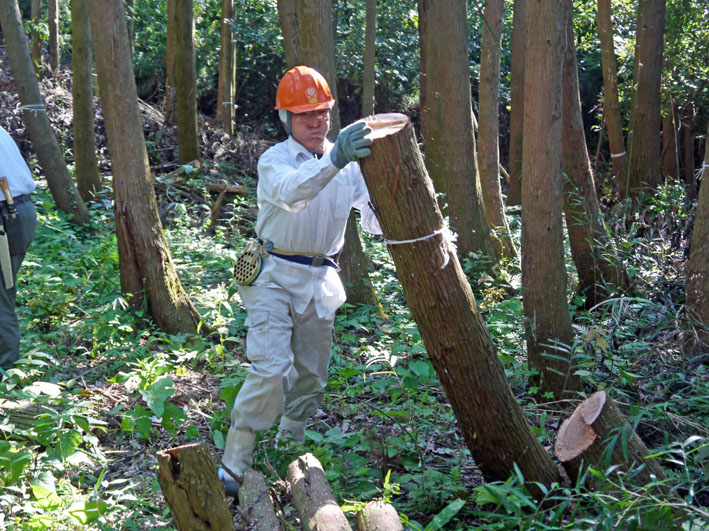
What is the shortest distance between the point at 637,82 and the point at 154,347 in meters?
7.48

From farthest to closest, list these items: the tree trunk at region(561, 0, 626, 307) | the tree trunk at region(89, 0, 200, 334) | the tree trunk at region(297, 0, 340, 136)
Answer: the tree trunk at region(561, 0, 626, 307) < the tree trunk at region(297, 0, 340, 136) < the tree trunk at region(89, 0, 200, 334)

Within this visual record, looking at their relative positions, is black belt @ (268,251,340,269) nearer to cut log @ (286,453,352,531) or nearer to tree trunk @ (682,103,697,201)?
cut log @ (286,453,352,531)

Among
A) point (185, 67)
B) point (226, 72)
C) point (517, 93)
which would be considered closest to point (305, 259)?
point (185, 67)

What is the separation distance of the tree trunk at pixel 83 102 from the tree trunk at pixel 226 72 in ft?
13.9

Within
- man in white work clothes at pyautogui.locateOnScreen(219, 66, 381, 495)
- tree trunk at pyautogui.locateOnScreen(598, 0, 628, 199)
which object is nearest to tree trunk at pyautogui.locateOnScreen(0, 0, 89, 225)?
man in white work clothes at pyautogui.locateOnScreen(219, 66, 381, 495)

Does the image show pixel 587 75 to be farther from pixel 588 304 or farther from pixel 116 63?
pixel 116 63

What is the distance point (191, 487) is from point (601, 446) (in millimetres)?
1783

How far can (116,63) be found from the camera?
5.71 metres

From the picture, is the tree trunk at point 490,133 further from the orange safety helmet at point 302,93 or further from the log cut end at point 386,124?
the log cut end at point 386,124

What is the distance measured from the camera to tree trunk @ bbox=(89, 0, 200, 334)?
5676 mm

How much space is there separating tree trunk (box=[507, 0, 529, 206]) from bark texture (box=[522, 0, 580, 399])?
6.42 m

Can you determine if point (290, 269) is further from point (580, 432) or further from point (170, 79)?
point (170, 79)

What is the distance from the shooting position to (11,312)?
5.03 metres

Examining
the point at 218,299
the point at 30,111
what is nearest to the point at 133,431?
the point at 218,299
